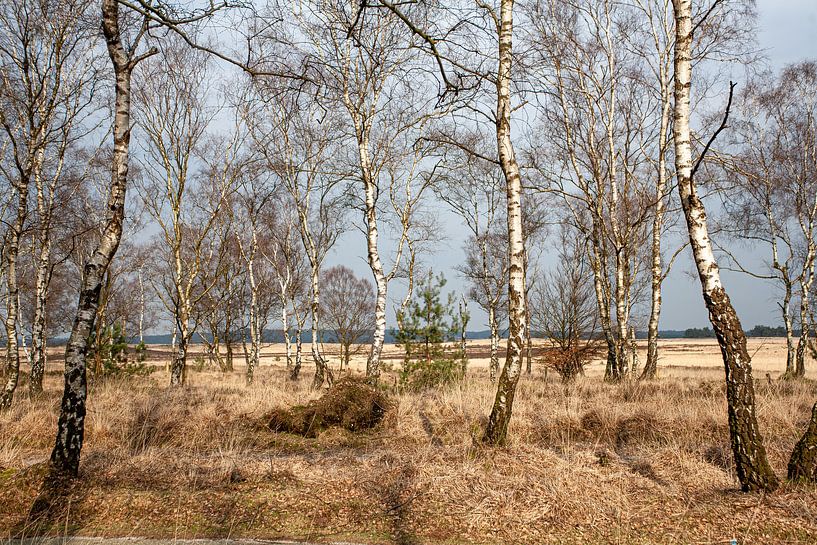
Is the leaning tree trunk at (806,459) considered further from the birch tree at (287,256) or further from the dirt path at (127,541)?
the birch tree at (287,256)

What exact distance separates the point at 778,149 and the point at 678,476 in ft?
62.0

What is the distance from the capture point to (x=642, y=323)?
29.5 meters

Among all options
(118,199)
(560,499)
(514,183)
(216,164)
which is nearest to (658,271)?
(514,183)

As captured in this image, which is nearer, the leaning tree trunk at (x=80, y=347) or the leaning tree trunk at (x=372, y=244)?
the leaning tree trunk at (x=80, y=347)

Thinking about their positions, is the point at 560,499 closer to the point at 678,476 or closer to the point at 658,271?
the point at 678,476

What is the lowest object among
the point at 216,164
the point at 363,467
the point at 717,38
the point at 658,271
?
the point at 363,467

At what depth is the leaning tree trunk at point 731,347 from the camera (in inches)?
169

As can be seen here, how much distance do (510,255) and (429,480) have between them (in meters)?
3.01

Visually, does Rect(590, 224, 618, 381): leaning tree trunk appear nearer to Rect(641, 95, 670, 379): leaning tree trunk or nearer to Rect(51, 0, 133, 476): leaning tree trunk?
Rect(641, 95, 670, 379): leaning tree trunk

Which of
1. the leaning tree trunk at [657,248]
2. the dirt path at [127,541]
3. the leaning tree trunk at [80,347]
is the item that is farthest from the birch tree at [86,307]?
the leaning tree trunk at [657,248]

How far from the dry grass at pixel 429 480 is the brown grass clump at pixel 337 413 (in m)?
0.24

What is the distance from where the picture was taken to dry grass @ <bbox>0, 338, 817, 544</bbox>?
404 centimetres

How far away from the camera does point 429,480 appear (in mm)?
4957

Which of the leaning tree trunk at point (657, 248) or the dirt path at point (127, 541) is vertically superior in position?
the leaning tree trunk at point (657, 248)
